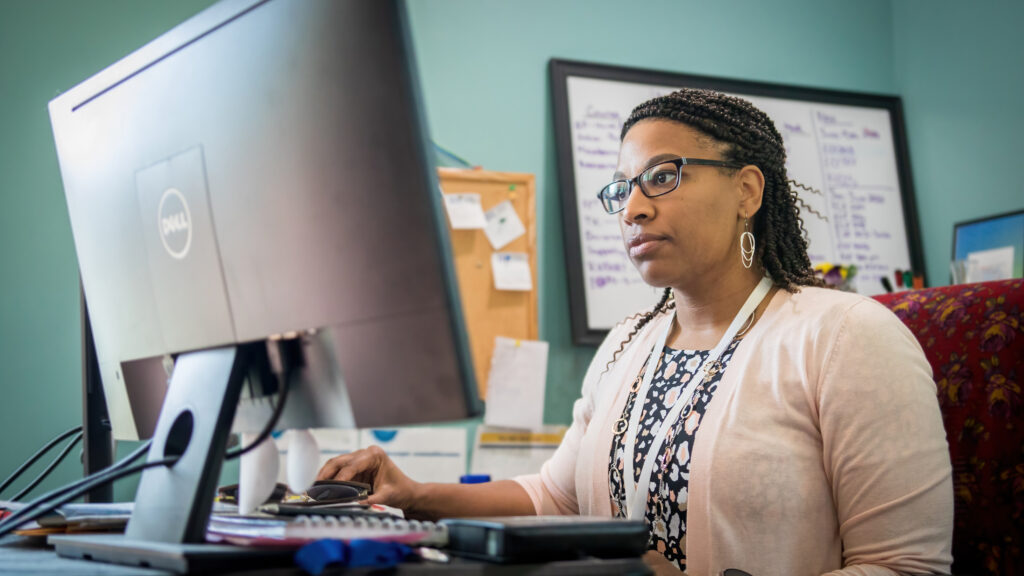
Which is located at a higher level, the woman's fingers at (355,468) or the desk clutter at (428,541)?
the desk clutter at (428,541)

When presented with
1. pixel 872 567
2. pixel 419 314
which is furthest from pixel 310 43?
pixel 872 567

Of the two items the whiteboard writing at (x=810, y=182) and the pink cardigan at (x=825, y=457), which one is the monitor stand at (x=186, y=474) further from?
the whiteboard writing at (x=810, y=182)

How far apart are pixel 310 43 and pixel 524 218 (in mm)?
1458

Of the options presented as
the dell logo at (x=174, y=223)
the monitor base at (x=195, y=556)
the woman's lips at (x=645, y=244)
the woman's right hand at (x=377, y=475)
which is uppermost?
the dell logo at (x=174, y=223)

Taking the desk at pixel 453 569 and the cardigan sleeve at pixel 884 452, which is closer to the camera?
the desk at pixel 453 569

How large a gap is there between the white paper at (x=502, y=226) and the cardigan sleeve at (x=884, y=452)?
1.10 m

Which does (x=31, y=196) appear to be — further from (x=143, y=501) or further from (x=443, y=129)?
(x=143, y=501)

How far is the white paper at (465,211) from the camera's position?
198cm

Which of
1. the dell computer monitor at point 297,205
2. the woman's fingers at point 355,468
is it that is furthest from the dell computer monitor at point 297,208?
the woman's fingers at point 355,468

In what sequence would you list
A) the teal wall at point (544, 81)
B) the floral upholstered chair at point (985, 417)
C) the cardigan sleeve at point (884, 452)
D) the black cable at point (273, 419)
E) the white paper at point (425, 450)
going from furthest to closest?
the white paper at point (425, 450), the teal wall at point (544, 81), the floral upholstered chair at point (985, 417), the cardigan sleeve at point (884, 452), the black cable at point (273, 419)

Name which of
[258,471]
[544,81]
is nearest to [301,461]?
[258,471]

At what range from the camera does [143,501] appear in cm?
67

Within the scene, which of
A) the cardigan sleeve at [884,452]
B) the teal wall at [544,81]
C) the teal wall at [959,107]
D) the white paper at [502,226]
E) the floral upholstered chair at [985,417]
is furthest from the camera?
the teal wall at [959,107]

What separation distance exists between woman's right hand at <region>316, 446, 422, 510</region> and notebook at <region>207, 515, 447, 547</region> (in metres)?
0.46
